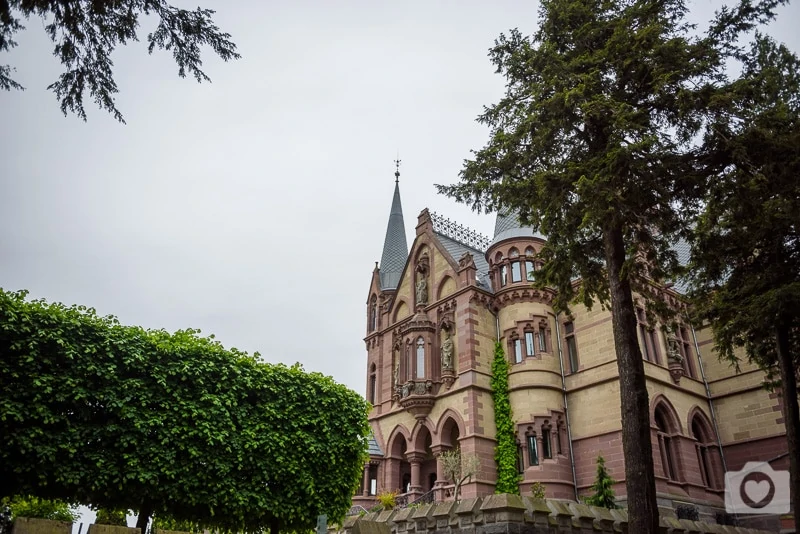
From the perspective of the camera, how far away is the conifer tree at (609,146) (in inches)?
461

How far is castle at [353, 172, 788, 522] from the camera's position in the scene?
24.9 meters

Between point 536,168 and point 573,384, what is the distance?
15609mm

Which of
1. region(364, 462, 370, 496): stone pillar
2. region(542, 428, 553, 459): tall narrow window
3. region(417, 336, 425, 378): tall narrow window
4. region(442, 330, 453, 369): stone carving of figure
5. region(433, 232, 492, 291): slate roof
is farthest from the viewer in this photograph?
region(433, 232, 492, 291): slate roof

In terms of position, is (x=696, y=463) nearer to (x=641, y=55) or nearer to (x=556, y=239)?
(x=556, y=239)

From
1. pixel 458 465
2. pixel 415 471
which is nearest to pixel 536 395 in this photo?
pixel 458 465

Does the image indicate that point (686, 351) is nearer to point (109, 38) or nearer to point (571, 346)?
point (571, 346)

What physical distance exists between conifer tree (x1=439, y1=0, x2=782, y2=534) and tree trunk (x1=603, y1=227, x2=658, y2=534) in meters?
0.02

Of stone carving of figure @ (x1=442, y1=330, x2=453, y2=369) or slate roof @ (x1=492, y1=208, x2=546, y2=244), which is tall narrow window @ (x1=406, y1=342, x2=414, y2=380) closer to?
stone carving of figure @ (x1=442, y1=330, x2=453, y2=369)

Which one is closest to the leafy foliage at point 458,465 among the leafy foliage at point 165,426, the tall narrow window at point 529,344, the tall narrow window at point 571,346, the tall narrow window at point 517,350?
the tall narrow window at point 517,350

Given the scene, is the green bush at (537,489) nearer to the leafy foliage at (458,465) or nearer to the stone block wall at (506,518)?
the leafy foliage at (458,465)

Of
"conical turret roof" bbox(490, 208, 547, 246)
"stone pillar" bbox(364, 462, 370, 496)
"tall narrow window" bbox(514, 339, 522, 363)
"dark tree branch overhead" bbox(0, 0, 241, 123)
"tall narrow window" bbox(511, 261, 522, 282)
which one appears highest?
"conical turret roof" bbox(490, 208, 547, 246)

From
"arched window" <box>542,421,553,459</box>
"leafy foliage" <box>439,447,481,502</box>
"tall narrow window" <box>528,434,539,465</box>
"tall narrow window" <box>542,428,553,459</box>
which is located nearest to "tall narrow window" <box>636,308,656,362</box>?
"arched window" <box>542,421,553,459</box>

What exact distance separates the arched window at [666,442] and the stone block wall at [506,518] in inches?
453

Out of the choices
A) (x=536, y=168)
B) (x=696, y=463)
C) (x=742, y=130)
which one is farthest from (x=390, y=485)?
(x=742, y=130)
